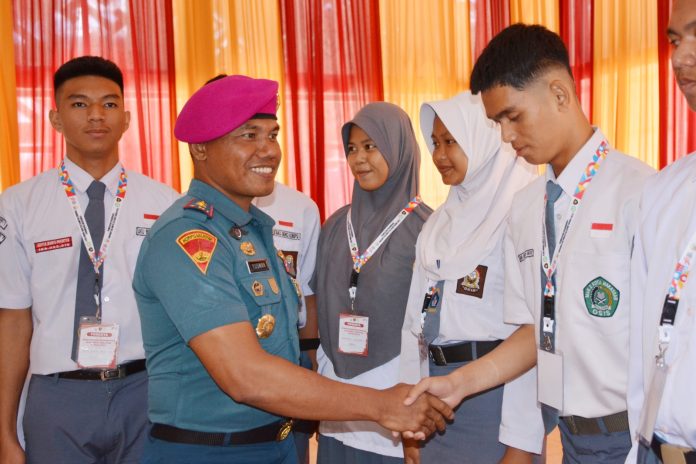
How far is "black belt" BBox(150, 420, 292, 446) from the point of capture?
1789 mm

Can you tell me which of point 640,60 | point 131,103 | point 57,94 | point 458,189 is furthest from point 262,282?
point 640,60

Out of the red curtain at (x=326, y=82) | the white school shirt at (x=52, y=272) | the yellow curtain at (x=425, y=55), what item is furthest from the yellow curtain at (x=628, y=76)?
the white school shirt at (x=52, y=272)

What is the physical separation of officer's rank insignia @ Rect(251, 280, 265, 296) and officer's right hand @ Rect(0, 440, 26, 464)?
1463 mm

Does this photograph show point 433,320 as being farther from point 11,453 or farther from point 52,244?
point 11,453

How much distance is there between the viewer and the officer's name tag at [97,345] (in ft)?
8.55

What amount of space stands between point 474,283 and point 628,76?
3.90 m

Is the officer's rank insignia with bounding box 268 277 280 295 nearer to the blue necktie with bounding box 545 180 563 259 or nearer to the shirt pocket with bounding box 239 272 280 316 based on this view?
the shirt pocket with bounding box 239 272 280 316

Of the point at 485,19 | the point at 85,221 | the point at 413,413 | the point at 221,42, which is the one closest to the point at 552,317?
the point at 413,413

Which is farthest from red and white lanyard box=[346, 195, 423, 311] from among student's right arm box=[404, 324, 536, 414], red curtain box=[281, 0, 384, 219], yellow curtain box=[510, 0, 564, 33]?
yellow curtain box=[510, 0, 564, 33]

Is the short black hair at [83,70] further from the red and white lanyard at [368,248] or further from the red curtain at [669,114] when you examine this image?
the red curtain at [669,114]

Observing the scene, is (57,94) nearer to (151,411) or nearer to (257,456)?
(151,411)

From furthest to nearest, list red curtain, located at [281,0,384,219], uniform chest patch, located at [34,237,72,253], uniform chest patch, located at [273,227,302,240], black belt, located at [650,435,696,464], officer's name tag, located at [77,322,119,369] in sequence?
red curtain, located at [281,0,384,219] < uniform chest patch, located at [273,227,302,240] < uniform chest patch, located at [34,237,72,253] < officer's name tag, located at [77,322,119,369] < black belt, located at [650,435,696,464]

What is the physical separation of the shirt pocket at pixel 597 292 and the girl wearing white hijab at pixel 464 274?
0.54 metres

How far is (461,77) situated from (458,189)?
3.67 meters
